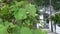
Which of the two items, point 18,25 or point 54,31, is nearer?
point 18,25

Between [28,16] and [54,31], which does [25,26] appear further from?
[54,31]

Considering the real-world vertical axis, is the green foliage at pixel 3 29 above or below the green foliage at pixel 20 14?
below

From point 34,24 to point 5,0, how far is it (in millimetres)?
95

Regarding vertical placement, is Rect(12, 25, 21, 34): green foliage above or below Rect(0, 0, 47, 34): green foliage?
below

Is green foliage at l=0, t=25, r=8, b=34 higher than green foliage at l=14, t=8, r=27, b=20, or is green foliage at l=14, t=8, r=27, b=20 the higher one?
green foliage at l=14, t=8, r=27, b=20

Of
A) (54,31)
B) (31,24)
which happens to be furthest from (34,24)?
(54,31)

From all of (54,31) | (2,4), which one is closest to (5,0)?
(2,4)

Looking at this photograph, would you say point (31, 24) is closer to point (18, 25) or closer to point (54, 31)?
point (18, 25)

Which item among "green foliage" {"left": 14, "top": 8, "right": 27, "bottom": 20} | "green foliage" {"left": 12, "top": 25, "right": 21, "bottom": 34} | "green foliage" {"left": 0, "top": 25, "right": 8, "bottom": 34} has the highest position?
"green foliage" {"left": 14, "top": 8, "right": 27, "bottom": 20}

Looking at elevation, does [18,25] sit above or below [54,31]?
above

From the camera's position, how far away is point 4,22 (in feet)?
1.58

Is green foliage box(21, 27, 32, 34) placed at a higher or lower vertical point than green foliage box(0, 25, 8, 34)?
lower

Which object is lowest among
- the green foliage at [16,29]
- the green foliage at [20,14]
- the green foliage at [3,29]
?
the green foliage at [16,29]

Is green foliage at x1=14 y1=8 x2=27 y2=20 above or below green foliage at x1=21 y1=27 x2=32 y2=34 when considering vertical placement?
above
